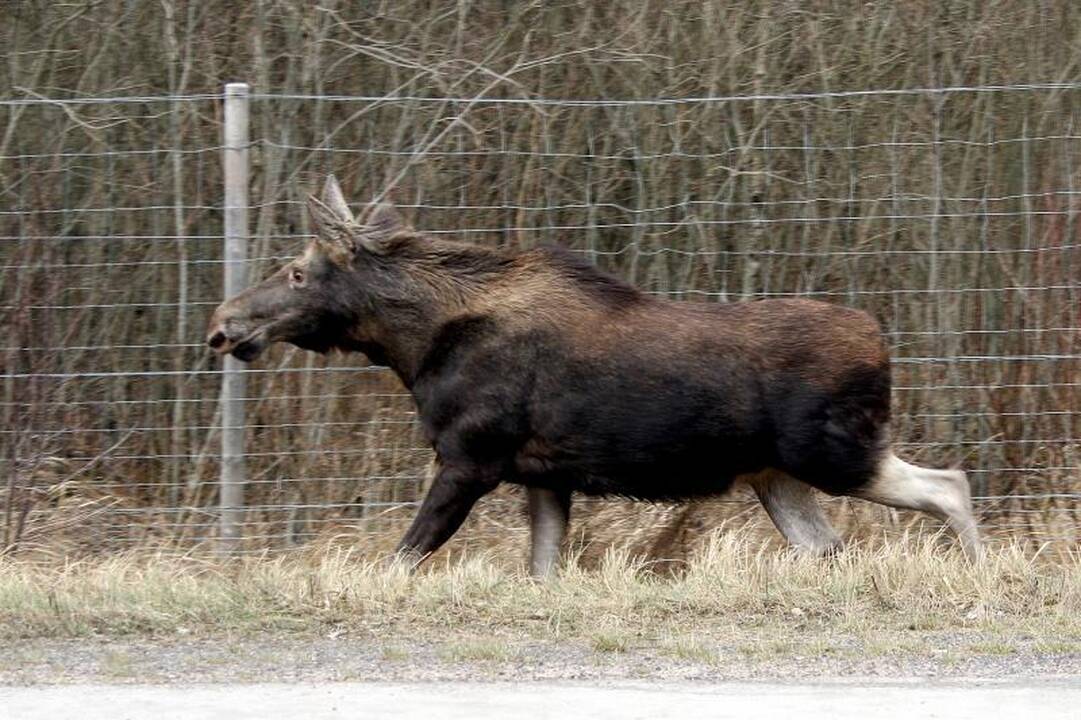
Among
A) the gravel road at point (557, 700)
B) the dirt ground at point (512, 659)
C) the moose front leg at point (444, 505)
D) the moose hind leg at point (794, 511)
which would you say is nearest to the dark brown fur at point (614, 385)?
the moose front leg at point (444, 505)

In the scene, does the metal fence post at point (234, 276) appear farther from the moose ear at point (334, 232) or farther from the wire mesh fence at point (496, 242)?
the moose ear at point (334, 232)

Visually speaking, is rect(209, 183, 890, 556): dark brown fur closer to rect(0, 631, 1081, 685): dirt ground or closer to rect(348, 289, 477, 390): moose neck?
rect(348, 289, 477, 390): moose neck

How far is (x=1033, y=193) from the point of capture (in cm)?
990

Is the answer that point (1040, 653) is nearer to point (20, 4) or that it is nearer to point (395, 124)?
point (395, 124)

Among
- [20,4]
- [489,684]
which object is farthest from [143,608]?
[20,4]

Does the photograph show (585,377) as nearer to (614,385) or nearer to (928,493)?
(614,385)

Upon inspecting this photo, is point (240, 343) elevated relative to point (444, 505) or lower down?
elevated

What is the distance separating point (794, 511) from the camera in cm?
923

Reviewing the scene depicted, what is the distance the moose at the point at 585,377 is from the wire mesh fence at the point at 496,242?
2.49ft

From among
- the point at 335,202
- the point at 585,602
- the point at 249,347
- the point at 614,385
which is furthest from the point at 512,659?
the point at 335,202

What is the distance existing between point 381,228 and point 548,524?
163 cm

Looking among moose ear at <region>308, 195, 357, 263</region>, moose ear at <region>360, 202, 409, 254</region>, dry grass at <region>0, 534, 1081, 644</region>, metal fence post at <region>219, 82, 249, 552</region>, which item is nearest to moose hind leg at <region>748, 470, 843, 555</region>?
dry grass at <region>0, 534, 1081, 644</region>

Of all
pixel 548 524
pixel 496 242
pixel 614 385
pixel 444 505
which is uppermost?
pixel 496 242

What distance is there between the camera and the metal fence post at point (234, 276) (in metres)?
9.31
